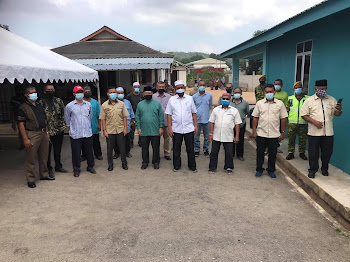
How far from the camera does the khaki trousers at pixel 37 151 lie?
191 inches

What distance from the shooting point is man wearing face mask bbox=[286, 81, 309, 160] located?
577 centimetres

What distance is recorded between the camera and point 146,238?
3346 millimetres

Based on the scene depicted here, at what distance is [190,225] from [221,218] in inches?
18.7

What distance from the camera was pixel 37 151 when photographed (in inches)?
201

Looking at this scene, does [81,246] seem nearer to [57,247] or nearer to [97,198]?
[57,247]

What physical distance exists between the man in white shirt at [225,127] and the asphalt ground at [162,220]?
37cm

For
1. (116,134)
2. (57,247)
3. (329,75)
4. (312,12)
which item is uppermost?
(312,12)

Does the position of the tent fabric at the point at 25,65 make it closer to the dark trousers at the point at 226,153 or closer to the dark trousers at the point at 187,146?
the dark trousers at the point at 187,146

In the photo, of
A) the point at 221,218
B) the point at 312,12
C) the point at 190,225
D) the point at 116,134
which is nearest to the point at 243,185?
the point at 221,218

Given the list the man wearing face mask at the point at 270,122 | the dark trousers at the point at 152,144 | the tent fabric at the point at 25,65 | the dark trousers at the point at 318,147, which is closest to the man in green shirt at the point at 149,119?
the dark trousers at the point at 152,144

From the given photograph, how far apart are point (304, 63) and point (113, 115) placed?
497cm

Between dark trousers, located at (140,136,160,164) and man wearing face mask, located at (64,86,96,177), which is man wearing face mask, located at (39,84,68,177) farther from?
dark trousers, located at (140,136,160,164)

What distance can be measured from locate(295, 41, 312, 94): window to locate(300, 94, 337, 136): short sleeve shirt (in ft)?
7.77

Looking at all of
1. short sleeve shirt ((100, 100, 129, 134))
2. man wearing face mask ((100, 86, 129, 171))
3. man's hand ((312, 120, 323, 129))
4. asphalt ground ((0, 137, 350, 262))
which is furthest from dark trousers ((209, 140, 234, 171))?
short sleeve shirt ((100, 100, 129, 134))
